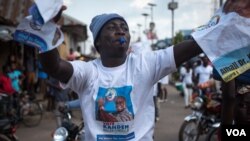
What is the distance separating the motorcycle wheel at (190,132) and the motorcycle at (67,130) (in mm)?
2949

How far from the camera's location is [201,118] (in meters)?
7.90

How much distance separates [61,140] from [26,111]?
5.90 meters

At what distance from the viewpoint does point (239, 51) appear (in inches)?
88.7

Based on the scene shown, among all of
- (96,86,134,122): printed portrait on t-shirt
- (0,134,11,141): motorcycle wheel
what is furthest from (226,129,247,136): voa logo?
(0,134,11,141): motorcycle wheel

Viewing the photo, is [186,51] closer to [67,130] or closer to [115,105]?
[115,105]

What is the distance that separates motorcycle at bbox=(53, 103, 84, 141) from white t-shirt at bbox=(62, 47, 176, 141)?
99.1 inches

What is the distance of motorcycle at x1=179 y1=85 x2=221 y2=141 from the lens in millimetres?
7719

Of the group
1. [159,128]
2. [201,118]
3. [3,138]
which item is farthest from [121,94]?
[159,128]

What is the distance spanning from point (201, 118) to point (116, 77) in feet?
18.0

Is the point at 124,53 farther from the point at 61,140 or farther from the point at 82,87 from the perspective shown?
the point at 61,140

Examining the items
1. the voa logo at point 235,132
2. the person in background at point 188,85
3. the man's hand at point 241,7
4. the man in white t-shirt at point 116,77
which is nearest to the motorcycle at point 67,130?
the man in white t-shirt at point 116,77

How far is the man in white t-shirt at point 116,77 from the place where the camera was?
8.43ft

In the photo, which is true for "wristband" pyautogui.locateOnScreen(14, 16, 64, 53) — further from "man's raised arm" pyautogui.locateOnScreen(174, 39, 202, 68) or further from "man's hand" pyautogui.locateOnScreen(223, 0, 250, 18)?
"man's hand" pyautogui.locateOnScreen(223, 0, 250, 18)

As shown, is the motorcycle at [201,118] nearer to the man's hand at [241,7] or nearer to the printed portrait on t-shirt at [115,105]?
the printed portrait on t-shirt at [115,105]
